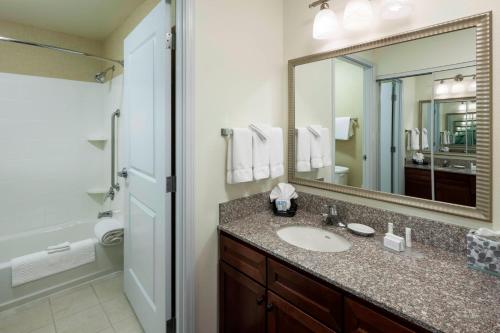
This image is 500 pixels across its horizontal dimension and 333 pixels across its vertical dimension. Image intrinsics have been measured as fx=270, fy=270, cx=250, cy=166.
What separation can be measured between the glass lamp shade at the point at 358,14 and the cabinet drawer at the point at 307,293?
4.11ft

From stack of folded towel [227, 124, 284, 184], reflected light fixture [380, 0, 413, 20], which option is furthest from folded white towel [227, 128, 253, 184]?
reflected light fixture [380, 0, 413, 20]

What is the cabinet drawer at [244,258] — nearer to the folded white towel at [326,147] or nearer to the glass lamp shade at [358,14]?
the folded white towel at [326,147]

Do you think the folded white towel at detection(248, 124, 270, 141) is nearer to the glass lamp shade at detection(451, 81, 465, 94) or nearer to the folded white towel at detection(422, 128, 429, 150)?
→ the folded white towel at detection(422, 128, 429, 150)

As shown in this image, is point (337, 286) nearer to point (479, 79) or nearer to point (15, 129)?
point (479, 79)

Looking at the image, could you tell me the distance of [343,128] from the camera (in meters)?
1.61

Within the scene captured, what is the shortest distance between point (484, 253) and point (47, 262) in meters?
2.80

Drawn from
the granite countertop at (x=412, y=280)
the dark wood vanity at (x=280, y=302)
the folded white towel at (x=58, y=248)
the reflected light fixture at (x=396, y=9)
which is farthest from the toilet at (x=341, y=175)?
the folded white towel at (x=58, y=248)

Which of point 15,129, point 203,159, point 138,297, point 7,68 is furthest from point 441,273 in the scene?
point 7,68

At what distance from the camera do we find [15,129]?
2584 millimetres

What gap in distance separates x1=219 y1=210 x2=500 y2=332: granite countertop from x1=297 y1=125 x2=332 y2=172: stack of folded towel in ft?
1.75

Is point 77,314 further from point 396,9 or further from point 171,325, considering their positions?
point 396,9

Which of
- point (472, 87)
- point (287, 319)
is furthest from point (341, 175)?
point (287, 319)

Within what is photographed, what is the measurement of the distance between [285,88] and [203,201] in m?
0.96

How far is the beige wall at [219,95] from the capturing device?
1.44m
